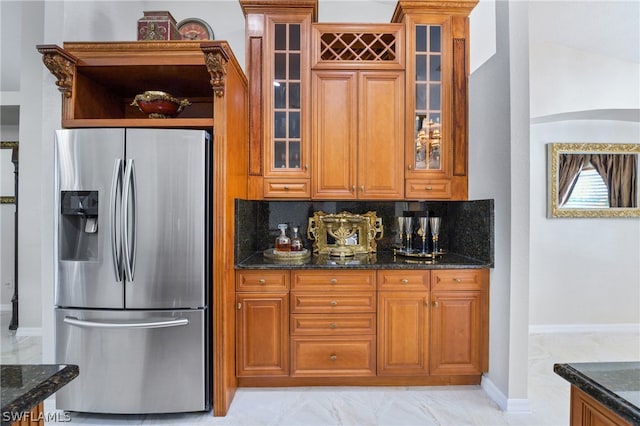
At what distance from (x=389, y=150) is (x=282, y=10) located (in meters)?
1.32

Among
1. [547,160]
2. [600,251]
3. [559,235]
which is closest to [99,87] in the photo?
[547,160]

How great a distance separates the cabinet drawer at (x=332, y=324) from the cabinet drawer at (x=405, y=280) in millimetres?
243

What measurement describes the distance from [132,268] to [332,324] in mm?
1303

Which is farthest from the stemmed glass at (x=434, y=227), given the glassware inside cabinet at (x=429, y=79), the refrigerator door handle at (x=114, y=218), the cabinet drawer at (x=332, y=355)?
the refrigerator door handle at (x=114, y=218)

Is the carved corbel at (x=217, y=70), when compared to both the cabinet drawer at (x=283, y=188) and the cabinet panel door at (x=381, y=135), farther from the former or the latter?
the cabinet panel door at (x=381, y=135)

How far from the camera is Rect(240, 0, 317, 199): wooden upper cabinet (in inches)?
98.8

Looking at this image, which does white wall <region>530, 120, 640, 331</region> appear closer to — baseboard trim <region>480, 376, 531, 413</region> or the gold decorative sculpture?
baseboard trim <region>480, 376, 531, 413</region>

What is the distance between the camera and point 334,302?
90.4 inches

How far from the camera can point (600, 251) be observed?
350 cm

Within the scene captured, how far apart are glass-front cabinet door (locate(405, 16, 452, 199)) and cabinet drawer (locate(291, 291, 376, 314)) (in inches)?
34.0

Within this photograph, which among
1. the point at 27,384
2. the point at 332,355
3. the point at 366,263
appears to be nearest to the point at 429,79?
the point at 366,263

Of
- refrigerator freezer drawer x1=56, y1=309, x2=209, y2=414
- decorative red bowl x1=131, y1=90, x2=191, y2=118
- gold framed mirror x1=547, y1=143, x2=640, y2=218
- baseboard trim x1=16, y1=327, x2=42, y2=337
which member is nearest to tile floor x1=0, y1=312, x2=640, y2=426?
refrigerator freezer drawer x1=56, y1=309, x2=209, y2=414

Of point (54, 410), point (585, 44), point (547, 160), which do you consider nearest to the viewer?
point (54, 410)

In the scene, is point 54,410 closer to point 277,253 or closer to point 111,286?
point 111,286
